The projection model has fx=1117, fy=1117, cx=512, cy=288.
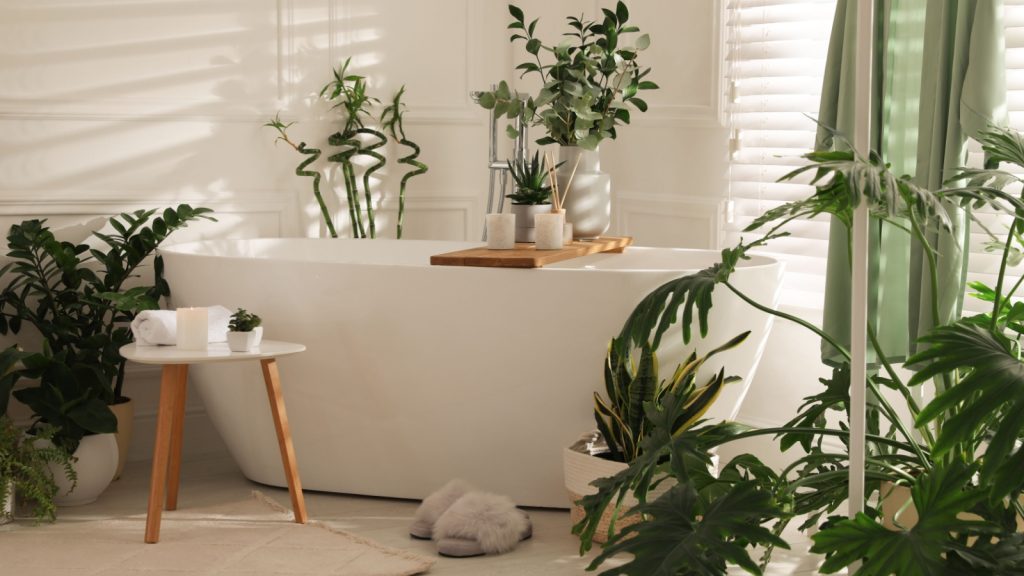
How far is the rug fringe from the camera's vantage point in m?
2.71

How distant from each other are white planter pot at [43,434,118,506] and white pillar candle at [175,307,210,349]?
0.54 m

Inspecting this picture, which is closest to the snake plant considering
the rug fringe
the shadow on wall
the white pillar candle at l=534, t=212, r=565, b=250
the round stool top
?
the white pillar candle at l=534, t=212, r=565, b=250

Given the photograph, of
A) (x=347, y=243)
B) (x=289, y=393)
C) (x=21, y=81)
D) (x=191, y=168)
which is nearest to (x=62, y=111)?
(x=21, y=81)

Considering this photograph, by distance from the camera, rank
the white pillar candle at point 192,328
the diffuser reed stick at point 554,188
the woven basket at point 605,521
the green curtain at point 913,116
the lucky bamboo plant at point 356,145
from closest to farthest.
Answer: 1. the green curtain at point 913,116
2. the woven basket at point 605,521
3. the white pillar candle at point 192,328
4. the diffuser reed stick at point 554,188
5. the lucky bamboo plant at point 356,145

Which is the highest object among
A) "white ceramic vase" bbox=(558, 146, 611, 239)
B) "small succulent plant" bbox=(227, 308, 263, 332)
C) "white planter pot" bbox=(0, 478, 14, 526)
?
"white ceramic vase" bbox=(558, 146, 611, 239)

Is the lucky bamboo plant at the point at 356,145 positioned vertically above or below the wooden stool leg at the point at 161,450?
above

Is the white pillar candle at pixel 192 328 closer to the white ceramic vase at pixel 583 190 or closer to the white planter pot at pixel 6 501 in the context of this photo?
the white planter pot at pixel 6 501

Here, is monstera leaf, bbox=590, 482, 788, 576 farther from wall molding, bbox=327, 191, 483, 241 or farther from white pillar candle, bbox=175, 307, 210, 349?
wall molding, bbox=327, 191, 483, 241

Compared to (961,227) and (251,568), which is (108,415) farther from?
(961,227)

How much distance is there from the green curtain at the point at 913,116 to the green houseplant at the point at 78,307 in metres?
2.01

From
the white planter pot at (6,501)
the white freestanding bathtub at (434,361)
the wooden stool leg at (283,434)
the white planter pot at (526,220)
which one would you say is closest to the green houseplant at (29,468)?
the white planter pot at (6,501)

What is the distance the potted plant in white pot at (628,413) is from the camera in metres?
2.80

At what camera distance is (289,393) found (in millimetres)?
3252

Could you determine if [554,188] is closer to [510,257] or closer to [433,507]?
[510,257]
